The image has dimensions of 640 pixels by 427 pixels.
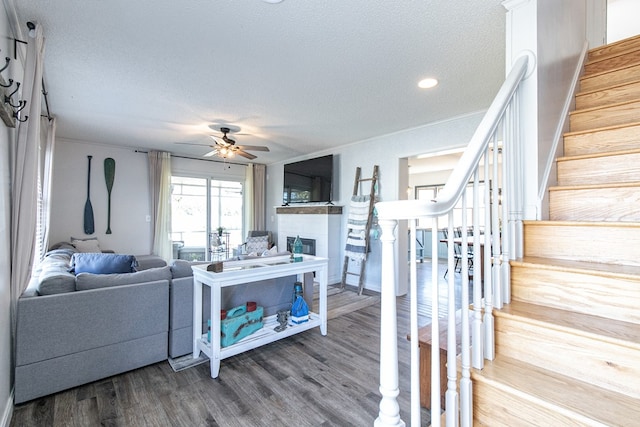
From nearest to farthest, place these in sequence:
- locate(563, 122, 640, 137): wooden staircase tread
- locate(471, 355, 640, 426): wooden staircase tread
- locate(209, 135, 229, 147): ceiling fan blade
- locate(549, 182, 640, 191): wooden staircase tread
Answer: locate(471, 355, 640, 426): wooden staircase tread, locate(549, 182, 640, 191): wooden staircase tread, locate(563, 122, 640, 137): wooden staircase tread, locate(209, 135, 229, 147): ceiling fan blade

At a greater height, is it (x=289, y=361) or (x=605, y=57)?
(x=605, y=57)

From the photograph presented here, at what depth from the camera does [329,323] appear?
132 inches

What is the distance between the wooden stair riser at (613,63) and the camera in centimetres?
220

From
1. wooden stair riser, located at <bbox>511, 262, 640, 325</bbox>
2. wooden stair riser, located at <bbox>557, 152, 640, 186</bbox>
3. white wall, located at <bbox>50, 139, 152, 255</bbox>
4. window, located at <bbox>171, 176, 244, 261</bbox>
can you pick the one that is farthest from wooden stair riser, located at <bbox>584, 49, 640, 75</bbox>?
white wall, located at <bbox>50, 139, 152, 255</bbox>

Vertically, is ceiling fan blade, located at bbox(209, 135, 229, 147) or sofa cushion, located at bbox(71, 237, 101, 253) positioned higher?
ceiling fan blade, located at bbox(209, 135, 229, 147)

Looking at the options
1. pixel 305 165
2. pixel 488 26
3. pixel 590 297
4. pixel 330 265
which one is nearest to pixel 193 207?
pixel 305 165

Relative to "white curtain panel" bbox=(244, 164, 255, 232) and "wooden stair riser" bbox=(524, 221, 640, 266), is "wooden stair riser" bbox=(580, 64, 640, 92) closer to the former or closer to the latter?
"wooden stair riser" bbox=(524, 221, 640, 266)

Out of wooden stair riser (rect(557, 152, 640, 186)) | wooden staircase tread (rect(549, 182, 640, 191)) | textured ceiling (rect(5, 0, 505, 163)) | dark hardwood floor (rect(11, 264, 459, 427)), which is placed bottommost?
dark hardwood floor (rect(11, 264, 459, 427))

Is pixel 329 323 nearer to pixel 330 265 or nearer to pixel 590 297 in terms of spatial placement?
pixel 330 265

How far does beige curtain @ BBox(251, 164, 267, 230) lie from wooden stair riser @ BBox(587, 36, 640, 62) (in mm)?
5881

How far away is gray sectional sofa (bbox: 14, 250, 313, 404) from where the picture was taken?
1938 mm

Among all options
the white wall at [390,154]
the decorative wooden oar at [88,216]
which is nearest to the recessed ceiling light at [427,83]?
the white wall at [390,154]

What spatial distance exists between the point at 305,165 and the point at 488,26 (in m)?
4.07

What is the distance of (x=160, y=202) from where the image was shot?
5652 millimetres
